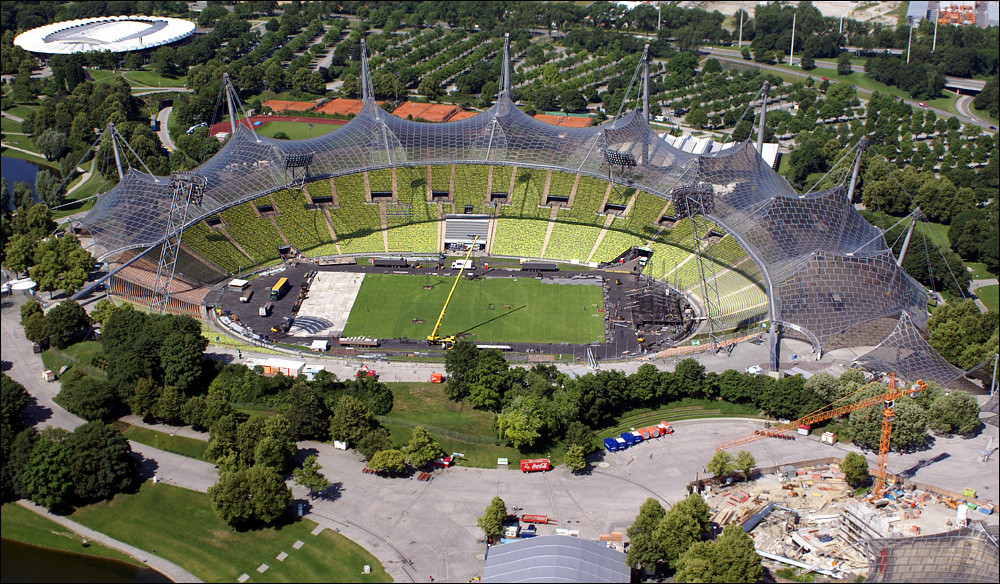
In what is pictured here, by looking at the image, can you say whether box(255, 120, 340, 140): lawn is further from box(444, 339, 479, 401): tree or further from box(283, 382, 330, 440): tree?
box(283, 382, 330, 440): tree

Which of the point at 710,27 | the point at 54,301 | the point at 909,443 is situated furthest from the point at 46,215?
the point at 710,27

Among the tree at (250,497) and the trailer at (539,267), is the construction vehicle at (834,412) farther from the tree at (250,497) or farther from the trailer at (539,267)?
the trailer at (539,267)

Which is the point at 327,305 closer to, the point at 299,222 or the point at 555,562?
the point at 299,222

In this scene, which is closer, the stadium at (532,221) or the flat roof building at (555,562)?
the flat roof building at (555,562)

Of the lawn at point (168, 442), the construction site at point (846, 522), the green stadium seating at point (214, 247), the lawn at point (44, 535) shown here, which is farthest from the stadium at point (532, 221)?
the lawn at point (44, 535)

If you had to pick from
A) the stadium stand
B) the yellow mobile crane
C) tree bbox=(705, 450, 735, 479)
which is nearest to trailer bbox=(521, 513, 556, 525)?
tree bbox=(705, 450, 735, 479)

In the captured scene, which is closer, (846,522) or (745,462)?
(846,522)

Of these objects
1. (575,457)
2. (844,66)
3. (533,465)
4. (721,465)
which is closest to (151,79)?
(533,465)
